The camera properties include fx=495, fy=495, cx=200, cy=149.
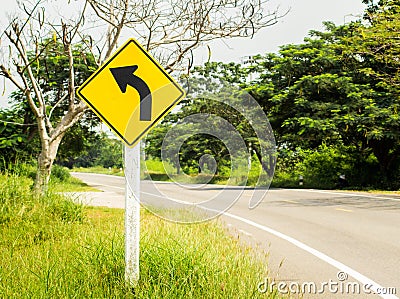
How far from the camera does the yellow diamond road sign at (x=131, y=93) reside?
4.69 m

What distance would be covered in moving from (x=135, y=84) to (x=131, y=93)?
98 millimetres

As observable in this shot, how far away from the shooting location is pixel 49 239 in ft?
24.6

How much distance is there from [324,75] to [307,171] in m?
6.53

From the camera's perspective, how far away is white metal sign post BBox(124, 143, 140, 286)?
462cm

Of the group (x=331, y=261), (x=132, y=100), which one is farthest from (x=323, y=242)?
(x=132, y=100)

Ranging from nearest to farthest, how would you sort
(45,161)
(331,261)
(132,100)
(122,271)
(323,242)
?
(132,100) < (122,271) < (331,261) < (323,242) < (45,161)

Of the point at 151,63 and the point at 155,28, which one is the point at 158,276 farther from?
the point at 155,28

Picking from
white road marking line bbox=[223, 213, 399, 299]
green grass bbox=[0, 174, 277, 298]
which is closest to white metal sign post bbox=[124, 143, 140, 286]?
green grass bbox=[0, 174, 277, 298]

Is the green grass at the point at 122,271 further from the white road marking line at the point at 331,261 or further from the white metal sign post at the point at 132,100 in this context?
the white road marking line at the point at 331,261

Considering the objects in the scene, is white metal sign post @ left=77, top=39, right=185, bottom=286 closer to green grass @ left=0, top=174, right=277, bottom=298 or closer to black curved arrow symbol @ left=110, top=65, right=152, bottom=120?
black curved arrow symbol @ left=110, top=65, right=152, bottom=120

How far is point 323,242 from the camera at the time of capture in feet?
28.3

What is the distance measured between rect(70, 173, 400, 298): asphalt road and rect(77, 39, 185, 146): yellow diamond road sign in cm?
156

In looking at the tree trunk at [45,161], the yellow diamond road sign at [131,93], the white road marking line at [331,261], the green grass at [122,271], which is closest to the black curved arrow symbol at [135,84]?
the yellow diamond road sign at [131,93]

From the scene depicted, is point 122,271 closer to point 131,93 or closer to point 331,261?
point 131,93
